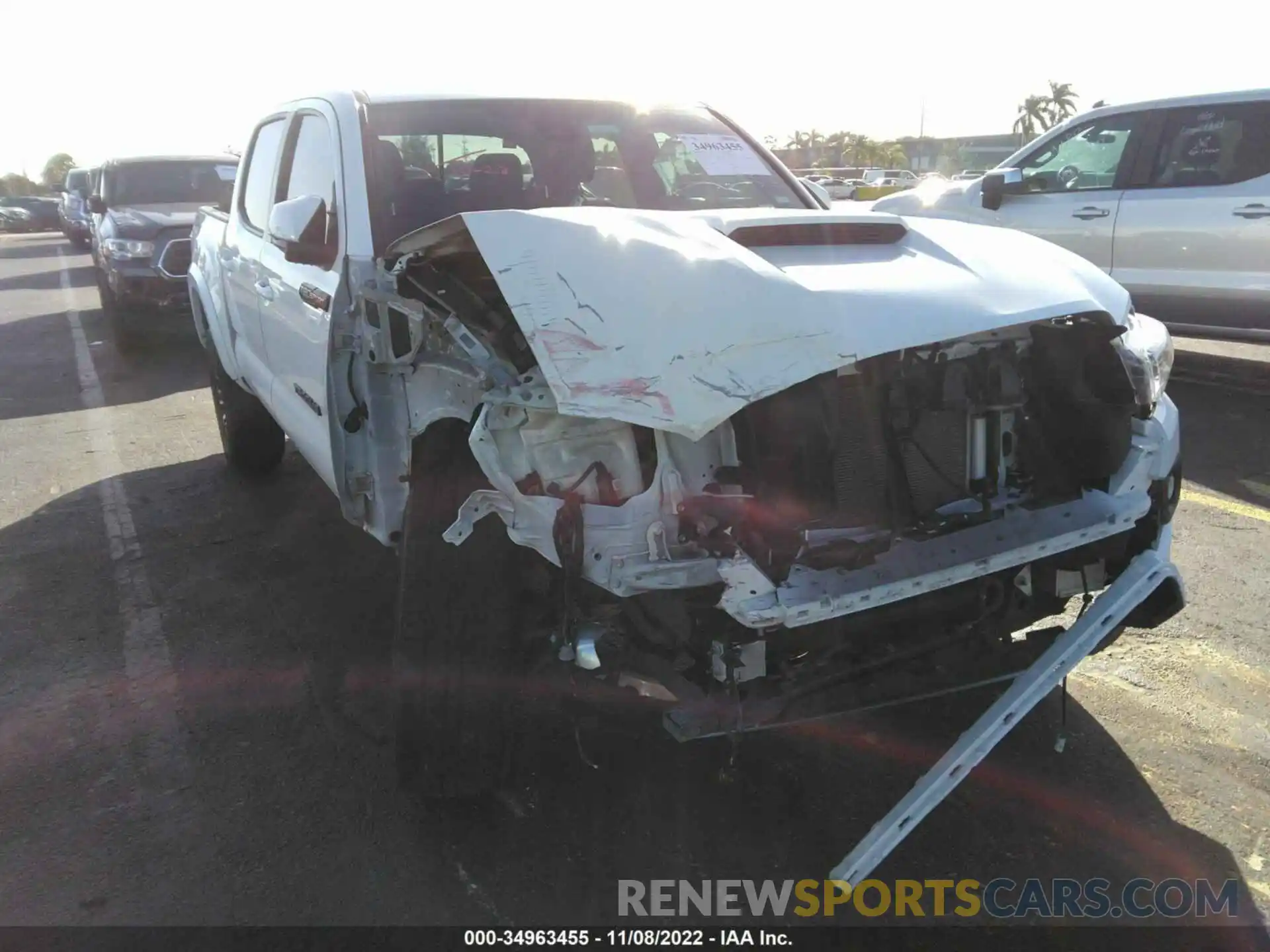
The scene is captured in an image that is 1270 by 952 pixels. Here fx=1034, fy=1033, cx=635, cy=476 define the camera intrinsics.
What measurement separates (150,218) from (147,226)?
0.24 meters

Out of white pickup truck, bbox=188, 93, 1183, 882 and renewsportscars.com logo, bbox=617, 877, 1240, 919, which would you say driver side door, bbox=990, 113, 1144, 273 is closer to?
white pickup truck, bbox=188, 93, 1183, 882

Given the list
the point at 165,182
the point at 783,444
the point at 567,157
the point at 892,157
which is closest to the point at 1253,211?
the point at 567,157

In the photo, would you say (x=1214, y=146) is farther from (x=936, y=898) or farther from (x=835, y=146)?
(x=835, y=146)

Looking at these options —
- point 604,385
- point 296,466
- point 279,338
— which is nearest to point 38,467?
point 296,466

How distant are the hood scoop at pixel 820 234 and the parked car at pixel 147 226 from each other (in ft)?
25.1

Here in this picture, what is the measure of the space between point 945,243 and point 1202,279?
5243 millimetres

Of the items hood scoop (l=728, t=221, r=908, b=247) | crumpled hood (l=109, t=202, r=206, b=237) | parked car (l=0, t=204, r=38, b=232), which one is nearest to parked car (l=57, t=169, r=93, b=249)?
crumpled hood (l=109, t=202, r=206, b=237)

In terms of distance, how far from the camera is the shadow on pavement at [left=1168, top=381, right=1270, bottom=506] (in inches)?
209

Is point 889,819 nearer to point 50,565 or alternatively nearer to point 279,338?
point 279,338

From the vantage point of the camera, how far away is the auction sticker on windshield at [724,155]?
403cm

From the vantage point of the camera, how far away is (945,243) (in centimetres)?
288

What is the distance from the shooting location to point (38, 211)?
121 ft

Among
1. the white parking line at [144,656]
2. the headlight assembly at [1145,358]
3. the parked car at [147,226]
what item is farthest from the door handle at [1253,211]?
the parked car at [147,226]

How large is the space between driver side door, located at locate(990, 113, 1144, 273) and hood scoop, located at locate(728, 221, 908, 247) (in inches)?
214
